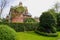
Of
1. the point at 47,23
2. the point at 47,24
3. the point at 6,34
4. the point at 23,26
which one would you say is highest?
the point at 47,23

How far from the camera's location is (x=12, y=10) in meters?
51.0

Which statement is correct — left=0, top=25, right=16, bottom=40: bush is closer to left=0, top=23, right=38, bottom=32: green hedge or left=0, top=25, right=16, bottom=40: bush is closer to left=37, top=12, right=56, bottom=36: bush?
left=37, top=12, right=56, bottom=36: bush

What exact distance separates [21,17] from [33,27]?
1910 centimetres

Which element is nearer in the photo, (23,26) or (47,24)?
(47,24)

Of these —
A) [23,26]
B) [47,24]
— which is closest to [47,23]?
[47,24]

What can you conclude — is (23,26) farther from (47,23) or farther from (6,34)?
(6,34)

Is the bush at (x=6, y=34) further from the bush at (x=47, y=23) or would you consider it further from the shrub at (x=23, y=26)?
the shrub at (x=23, y=26)

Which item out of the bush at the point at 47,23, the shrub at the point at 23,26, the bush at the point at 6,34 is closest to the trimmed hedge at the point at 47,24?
the bush at the point at 47,23

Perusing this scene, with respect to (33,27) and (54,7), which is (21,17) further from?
(33,27)

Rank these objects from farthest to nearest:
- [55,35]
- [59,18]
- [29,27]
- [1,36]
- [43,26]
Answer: [59,18], [29,27], [43,26], [55,35], [1,36]

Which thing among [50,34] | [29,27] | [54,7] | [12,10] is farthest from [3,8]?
[54,7]

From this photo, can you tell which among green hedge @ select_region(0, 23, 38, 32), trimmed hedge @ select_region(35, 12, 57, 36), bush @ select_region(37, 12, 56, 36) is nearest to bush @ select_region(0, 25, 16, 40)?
trimmed hedge @ select_region(35, 12, 57, 36)

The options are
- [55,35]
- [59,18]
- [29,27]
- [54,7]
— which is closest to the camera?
[55,35]

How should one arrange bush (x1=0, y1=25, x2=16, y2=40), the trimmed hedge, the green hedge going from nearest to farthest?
bush (x1=0, y1=25, x2=16, y2=40) < the trimmed hedge < the green hedge
